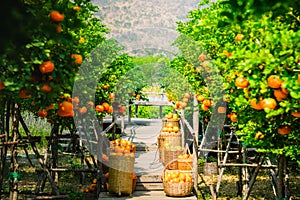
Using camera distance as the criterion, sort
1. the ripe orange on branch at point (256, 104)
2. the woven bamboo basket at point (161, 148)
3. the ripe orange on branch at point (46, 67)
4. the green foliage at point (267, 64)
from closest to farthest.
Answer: the green foliage at point (267, 64) → the ripe orange on branch at point (46, 67) → the ripe orange on branch at point (256, 104) → the woven bamboo basket at point (161, 148)

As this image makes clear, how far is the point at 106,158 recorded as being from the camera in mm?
7133

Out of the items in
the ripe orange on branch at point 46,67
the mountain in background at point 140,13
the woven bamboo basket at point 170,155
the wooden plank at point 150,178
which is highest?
the mountain in background at point 140,13

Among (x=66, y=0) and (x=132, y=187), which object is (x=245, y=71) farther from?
(x=132, y=187)

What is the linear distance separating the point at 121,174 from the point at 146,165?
5.15 feet

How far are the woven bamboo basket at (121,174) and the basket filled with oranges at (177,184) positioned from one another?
54cm

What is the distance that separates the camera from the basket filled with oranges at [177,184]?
6840 millimetres

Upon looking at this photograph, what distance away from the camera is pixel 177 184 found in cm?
682

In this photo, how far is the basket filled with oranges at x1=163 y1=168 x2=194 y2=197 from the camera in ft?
22.4

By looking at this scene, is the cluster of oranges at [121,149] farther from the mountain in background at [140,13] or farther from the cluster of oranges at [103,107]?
the mountain in background at [140,13]

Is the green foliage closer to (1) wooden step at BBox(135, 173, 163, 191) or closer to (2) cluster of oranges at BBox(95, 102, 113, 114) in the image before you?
(2) cluster of oranges at BBox(95, 102, 113, 114)

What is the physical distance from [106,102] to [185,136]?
8.57 feet

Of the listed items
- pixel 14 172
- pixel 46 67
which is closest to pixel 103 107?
pixel 14 172

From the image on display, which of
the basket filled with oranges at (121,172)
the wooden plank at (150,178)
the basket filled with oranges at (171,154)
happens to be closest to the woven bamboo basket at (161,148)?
the basket filled with oranges at (171,154)

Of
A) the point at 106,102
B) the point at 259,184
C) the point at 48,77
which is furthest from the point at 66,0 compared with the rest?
the point at 259,184
